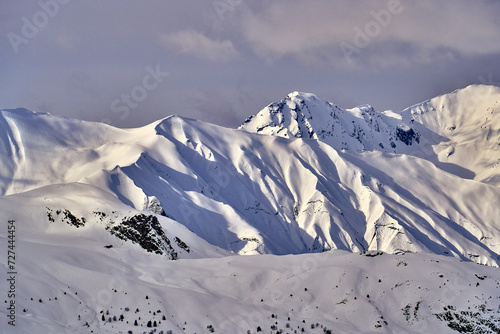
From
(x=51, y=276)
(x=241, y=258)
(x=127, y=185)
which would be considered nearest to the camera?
(x=51, y=276)

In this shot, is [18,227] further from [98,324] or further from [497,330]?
[497,330]

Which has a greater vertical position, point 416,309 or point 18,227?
point 18,227

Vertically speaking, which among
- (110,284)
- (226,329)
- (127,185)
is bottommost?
(127,185)

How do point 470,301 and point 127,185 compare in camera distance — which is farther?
point 127,185

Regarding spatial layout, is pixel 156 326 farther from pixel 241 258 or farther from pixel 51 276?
pixel 241 258

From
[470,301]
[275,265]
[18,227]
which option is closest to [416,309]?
[470,301]

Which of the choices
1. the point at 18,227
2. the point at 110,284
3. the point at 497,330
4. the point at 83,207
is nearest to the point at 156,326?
the point at 110,284

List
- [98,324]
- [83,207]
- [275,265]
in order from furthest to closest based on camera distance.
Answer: [83,207] < [275,265] < [98,324]

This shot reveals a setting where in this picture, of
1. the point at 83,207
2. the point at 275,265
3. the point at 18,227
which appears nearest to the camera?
the point at 275,265

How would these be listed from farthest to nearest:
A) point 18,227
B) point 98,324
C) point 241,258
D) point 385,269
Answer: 1. point 18,227
2. point 241,258
3. point 385,269
4. point 98,324
